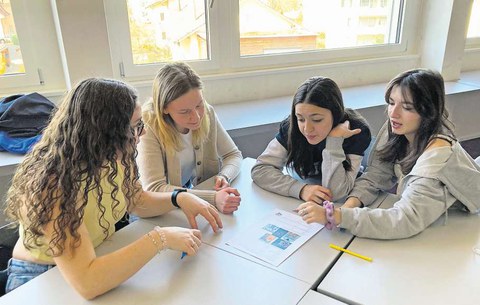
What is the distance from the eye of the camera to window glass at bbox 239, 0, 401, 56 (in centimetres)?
262

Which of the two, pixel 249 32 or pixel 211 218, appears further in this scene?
pixel 249 32

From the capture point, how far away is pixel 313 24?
2.86 metres

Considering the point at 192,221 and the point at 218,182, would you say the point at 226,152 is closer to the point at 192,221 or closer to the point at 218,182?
the point at 218,182

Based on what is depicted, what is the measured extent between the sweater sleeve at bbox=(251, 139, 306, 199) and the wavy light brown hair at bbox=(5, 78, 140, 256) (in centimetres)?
61

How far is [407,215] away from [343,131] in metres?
0.40

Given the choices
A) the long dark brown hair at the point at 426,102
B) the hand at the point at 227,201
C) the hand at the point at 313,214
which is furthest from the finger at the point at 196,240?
the long dark brown hair at the point at 426,102

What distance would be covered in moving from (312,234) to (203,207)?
344mm

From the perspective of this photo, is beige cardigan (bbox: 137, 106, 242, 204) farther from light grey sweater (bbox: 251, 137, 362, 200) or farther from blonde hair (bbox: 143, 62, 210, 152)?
light grey sweater (bbox: 251, 137, 362, 200)

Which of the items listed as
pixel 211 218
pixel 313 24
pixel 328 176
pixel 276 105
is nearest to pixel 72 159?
pixel 211 218

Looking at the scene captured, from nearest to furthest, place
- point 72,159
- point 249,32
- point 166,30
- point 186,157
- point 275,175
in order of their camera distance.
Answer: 1. point 72,159
2. point 275,175
3. point 186,157
4. point 166,30
5. point 249,32

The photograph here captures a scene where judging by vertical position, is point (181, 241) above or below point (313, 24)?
below

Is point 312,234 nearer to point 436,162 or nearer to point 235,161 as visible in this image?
point 436,162

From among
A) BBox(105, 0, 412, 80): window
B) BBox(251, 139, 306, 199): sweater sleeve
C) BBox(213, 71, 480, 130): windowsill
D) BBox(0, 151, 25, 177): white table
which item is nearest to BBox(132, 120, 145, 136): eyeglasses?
BBox(251, 139, 306, 199): sweater sleeve

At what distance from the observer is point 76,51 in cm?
197
